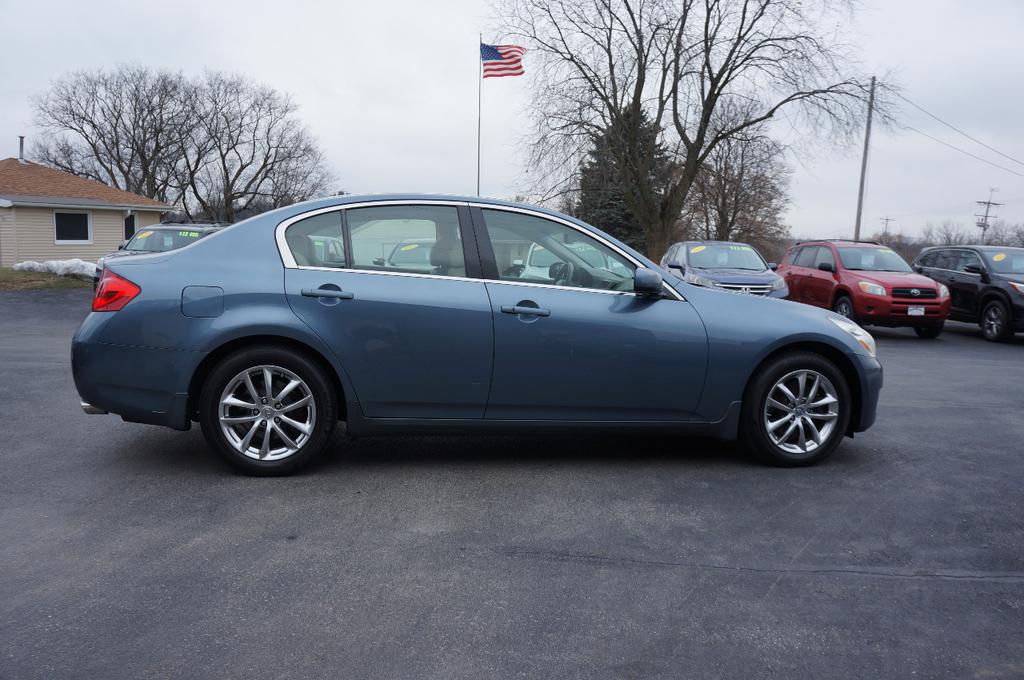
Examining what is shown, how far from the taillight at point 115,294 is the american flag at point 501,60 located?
24.8 metres

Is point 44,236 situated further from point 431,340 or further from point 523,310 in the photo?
point 523,310

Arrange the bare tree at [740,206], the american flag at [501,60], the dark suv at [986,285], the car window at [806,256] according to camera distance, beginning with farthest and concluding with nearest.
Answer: the bare tree at [740,206], the american flag at [501,60], the car window at [806,256], the dark suv at [986,285]

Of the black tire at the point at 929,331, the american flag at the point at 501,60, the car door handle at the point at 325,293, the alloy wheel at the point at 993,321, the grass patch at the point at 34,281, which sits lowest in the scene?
the grass patch at the point at 34,281

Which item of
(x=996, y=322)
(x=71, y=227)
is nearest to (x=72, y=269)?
(x=71, y=227)

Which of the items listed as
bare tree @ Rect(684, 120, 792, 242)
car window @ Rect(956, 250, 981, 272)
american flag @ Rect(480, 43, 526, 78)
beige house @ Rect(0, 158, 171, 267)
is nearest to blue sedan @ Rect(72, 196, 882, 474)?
car window @ Rect(956, 250, 981, 272)

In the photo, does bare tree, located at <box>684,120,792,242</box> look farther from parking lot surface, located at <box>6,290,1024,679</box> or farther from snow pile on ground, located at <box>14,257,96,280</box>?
parking lot surface, located at <box>6,290,1024,679</box>

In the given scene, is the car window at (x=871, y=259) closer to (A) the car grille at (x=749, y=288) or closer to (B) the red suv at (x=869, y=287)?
(B) the red suv at (x=869, y=287)

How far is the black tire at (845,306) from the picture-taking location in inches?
583

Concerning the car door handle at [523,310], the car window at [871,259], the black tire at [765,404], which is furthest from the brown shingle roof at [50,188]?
the black tire at [765,404]

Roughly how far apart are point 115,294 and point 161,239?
14.2m

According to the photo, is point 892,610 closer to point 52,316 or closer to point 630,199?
point 52,316

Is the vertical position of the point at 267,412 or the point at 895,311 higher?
the point at 895,311

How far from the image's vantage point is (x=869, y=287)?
1454cm

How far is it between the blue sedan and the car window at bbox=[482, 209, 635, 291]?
12 mm
